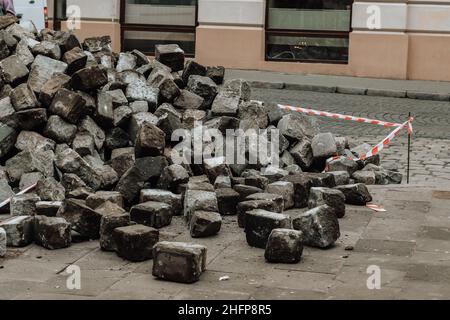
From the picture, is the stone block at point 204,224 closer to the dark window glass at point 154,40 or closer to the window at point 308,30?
the window at point 308,30

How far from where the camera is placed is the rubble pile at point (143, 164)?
730cm

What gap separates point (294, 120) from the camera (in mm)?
10906

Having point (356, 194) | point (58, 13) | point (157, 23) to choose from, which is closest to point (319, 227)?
point (356, 194)

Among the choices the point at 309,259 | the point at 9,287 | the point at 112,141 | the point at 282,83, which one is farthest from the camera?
the point at 282,83

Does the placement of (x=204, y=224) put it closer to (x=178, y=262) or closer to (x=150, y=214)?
(x=150, y=214)

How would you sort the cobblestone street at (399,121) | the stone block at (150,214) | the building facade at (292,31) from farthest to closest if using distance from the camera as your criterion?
the building facade at (292,31) → the cobblestone street at (399,121) → the stone block at (150,214)

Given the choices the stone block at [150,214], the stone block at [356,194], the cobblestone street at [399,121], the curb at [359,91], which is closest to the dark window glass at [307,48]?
the curb at [359,91]

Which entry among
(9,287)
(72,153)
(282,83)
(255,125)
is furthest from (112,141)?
(282,83)

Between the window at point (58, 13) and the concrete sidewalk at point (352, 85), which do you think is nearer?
the concrete sidewalk at point (352, 85)

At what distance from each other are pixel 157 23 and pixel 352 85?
580cm

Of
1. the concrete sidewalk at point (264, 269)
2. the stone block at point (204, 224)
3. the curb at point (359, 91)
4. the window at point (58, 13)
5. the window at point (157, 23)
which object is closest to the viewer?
the concrete sidewalk at point (264, 269)

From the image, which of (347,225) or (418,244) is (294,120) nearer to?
(347,225)

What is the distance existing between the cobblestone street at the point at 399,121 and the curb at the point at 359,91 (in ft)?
1.12
